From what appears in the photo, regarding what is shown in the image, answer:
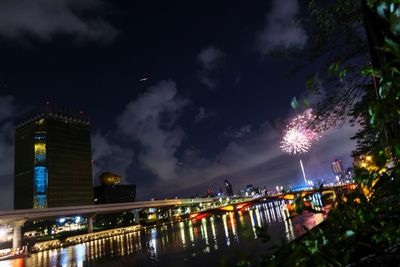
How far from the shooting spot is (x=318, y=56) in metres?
7.55

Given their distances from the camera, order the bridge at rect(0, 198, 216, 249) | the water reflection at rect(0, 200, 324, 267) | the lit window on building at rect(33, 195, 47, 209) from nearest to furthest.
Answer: the water reflection at rect(0, 200, 324, 267) → the bridge at rect(0, 198, 216, 249) → the lit window on building at rect(33, 195, 47, 209)

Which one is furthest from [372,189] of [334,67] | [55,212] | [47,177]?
[47,177]

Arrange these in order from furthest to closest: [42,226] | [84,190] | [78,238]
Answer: [84,190], [42,226], [78,238]

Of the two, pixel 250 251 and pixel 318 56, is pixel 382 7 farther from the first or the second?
pixel 318 56

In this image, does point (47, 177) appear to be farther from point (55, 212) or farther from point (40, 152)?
point (55, 212)

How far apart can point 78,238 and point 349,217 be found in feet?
339

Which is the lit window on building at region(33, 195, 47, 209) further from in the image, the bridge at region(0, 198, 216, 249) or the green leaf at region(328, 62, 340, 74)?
the green leaf at region(328, 62, 340, 74)

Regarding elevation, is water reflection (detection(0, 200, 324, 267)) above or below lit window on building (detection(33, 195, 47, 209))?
below

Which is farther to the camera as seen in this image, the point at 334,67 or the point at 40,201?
the point at 40,201

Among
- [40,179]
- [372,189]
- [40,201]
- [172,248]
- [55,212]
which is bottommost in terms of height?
[172,248]

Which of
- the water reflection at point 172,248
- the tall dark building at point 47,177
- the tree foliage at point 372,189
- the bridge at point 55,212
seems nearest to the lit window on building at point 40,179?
the tall dark building at point 47,177

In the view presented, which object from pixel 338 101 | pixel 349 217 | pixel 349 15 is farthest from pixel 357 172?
pixel 349 15

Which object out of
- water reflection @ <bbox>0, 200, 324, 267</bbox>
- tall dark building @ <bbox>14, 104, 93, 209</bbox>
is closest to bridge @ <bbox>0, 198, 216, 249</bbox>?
water reflection @ <bbox>0, 200, 324, 267</bbox>

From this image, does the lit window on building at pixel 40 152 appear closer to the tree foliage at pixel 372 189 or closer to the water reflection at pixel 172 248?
the water reflection at pixel 172 248
